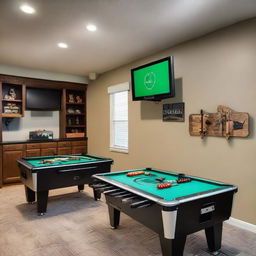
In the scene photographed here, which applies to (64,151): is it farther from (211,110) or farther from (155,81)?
Answer: (211,110)

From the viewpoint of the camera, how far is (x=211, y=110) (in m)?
3.15

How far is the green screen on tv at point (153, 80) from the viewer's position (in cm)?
331

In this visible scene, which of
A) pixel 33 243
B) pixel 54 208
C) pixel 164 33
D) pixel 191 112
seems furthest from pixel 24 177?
pixel 164 33

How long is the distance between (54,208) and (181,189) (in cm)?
226

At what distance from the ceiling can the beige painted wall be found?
0.25 m

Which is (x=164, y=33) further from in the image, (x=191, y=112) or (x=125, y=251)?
(x=125, y=251)

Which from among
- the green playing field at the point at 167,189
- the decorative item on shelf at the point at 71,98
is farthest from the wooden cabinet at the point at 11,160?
the green playing field at the point at 167,189

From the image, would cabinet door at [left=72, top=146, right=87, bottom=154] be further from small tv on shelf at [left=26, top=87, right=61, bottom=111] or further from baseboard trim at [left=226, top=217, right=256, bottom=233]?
baseboard trim at [left=226, top=217, right=256, bottom=233]

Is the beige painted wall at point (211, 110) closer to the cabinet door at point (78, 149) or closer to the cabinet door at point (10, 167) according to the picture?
the cabinet door at point (78, 149)

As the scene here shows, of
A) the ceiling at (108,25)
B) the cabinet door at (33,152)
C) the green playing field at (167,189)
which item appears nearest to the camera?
the green playing field at (167,189)

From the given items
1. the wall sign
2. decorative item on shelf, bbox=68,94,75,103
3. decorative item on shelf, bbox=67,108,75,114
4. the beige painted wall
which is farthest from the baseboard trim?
decorative item on shelf, bbox=68,94,75,103

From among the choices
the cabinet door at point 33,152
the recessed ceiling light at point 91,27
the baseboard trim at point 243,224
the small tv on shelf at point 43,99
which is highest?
the recessed ceiling light at point 91,27

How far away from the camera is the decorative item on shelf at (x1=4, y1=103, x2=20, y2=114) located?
507cm

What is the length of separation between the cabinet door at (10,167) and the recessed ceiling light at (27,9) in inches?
126
